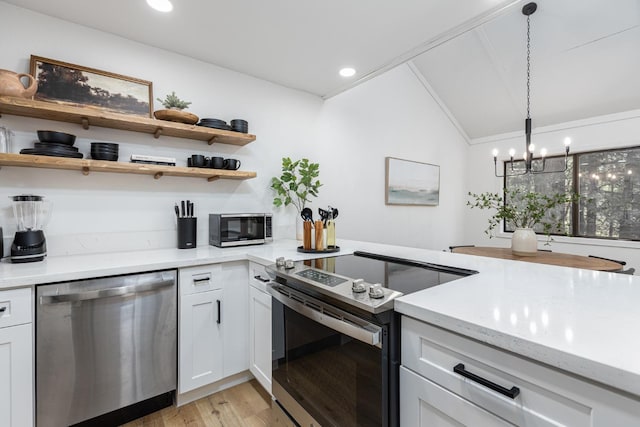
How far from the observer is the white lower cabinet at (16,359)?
1283 mm

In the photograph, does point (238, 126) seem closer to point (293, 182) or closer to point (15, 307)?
point (293, 182)

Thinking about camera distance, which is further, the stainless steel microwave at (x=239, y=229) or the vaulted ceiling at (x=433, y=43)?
the stainless steel microwave at (x=239, y=229)

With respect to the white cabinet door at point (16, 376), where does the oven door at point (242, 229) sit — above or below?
above

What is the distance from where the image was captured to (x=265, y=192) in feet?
9.27

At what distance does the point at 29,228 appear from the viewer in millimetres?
1754

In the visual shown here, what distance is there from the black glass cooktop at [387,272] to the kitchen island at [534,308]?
9 centimetres

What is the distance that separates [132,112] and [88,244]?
3.19 ft

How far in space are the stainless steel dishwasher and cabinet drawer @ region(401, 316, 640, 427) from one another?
1.40 m

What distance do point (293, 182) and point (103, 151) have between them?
1.46 m

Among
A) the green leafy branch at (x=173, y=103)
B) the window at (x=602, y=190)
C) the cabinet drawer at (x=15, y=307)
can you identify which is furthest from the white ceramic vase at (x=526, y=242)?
the cabinet drawer at (x=15, y=307)

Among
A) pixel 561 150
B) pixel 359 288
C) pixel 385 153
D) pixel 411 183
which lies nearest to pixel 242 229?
pixel 359 288

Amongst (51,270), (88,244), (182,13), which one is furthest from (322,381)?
(182,13)

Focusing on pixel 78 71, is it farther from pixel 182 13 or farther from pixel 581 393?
pixel 581 393

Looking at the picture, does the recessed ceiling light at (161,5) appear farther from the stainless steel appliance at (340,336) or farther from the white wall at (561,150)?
the white wall at (561,150)
